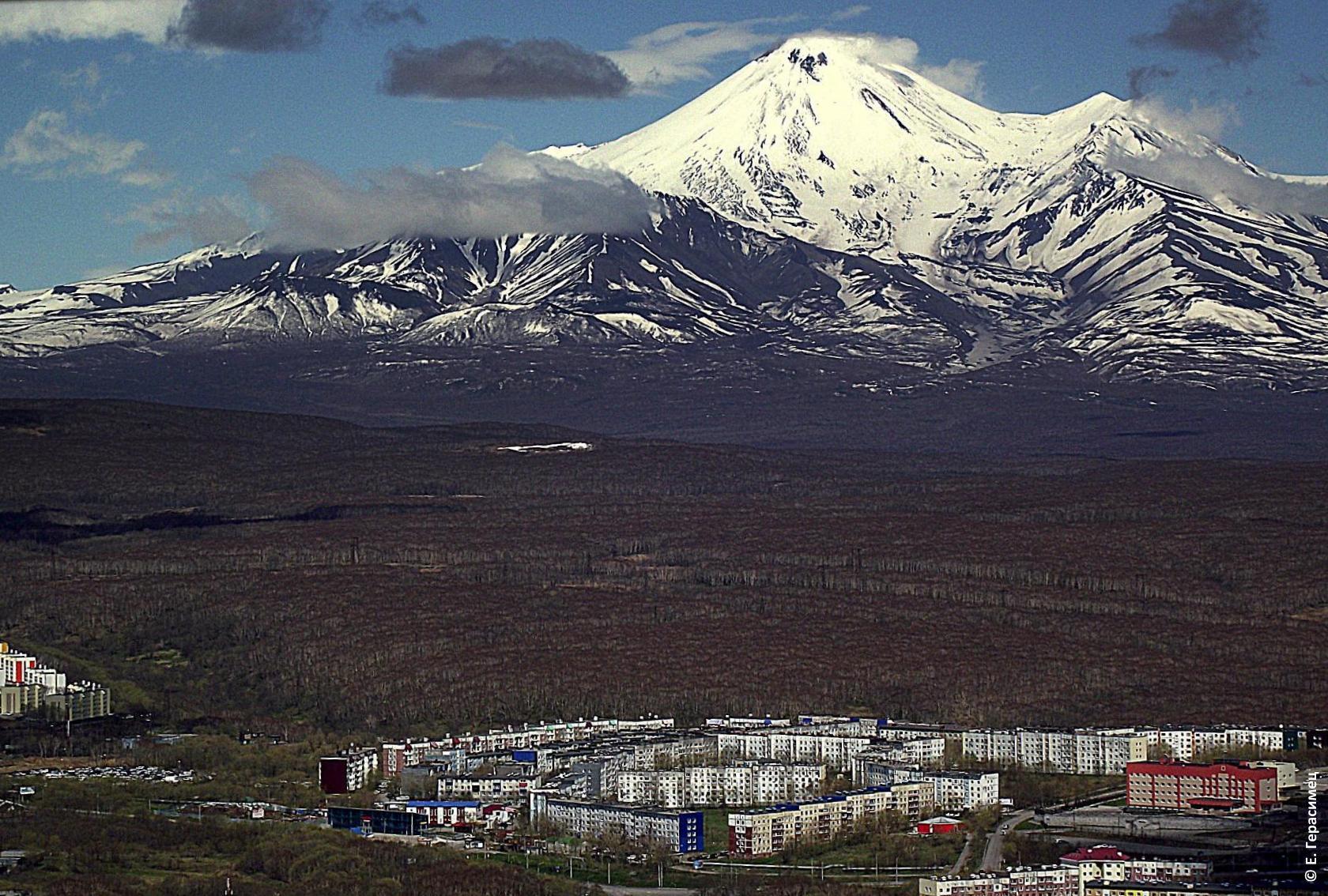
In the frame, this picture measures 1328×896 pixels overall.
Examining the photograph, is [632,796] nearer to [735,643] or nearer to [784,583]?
[735,643]

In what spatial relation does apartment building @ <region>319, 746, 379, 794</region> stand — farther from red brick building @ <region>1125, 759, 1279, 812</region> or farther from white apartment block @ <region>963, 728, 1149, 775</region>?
red brick building @ <region>1125, 759, 1279, 812</region>

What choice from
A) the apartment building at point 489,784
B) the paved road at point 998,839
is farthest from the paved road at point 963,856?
the apartment building at point 489,784

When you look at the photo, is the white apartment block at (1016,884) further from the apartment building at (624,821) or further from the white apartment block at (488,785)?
the white apartment block at (488,785)

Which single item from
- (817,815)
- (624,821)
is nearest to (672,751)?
(624,821)

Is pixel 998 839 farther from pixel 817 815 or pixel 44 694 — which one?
pixel 44 694

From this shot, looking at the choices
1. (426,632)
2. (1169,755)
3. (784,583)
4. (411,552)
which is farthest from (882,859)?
(411,552)

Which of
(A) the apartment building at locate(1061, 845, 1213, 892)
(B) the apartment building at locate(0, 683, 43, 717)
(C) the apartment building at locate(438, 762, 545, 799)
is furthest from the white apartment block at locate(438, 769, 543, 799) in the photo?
(B) the apartment building at locate(0, 683, 43, 717)
